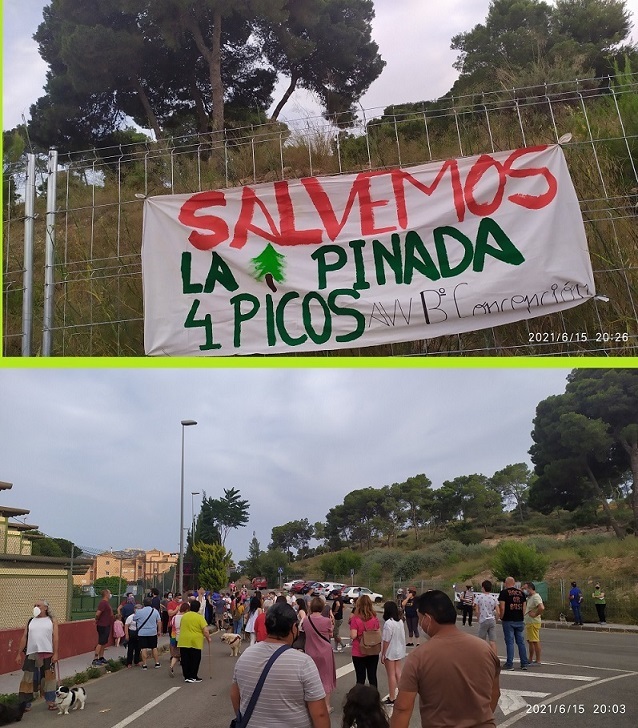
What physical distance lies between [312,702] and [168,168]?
9.87 m

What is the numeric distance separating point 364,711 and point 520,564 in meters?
24.4

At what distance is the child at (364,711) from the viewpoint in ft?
13.5

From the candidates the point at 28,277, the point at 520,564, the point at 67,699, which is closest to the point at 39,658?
the point at 67,699

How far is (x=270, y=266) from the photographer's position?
8234mm

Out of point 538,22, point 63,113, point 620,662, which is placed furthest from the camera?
point 538,22

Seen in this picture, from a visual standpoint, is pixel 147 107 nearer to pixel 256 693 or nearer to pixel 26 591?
pixel 26 591

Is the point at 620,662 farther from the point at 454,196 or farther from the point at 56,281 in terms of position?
the point at 56,281

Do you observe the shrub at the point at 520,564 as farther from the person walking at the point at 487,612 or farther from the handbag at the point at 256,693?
the handbag at the point at 256,693

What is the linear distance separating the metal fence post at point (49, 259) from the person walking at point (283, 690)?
5.86 m

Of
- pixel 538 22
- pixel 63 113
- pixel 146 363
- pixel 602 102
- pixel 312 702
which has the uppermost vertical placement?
pixel 538 22

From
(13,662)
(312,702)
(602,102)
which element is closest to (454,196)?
(602,102)

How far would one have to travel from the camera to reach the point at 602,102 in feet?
36.4

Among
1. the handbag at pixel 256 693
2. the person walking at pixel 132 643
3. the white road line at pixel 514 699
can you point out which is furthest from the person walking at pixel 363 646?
the person walking at pixel 132 643

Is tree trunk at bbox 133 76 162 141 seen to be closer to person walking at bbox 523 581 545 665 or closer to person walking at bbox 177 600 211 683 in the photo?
person walking at bbox 177 600 211 683
